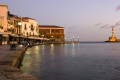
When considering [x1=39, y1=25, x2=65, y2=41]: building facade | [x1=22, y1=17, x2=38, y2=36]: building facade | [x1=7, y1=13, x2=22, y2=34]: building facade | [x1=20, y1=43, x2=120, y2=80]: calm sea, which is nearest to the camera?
[x1=20, y1=43, x2=120, y2=80]: calm sea

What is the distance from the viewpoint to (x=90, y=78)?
9.88m

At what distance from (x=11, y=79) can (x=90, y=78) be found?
18.4ft

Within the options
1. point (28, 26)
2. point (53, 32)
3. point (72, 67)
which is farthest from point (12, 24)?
point (53, 32)

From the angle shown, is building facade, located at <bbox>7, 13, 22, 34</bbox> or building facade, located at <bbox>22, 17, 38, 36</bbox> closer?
building facade, located at <bbox>7, 13, 22, 34</bbox>

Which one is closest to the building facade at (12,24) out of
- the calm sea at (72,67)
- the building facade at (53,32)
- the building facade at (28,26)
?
the building facade at (28,26)

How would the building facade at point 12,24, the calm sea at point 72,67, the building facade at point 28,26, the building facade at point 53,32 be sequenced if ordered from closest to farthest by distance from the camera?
1. the calm sea at point 72,67
2. the building facade at point 12,24
3. the building facade at point 28,26
4. the building facade at point 53,32

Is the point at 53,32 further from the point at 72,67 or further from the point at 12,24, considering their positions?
the point at 72,67

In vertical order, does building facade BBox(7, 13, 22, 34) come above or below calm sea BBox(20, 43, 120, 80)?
above

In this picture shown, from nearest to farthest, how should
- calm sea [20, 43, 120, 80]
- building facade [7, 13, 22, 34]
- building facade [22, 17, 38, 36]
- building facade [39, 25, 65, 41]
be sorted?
calm sea [20, 43, 120, 80] < building facade [7, 13, 22, 34] < building facade [22, 17, 38, 36] < building facade [39, 25, 65, 41]

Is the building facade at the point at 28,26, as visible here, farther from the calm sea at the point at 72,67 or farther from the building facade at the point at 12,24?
the calm sea at the point at 72,67

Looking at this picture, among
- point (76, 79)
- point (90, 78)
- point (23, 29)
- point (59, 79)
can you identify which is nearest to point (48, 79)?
point (59, 79)

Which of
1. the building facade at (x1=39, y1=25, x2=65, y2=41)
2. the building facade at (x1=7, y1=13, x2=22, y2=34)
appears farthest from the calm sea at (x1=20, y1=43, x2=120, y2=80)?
the building facade at (x1=39, y1=25, x2=65, y2=41)

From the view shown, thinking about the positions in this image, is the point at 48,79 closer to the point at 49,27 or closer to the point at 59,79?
the point at 59,79

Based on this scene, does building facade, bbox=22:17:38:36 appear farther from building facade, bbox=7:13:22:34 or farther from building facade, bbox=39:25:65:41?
building facade, bbox=39:25:65:41
